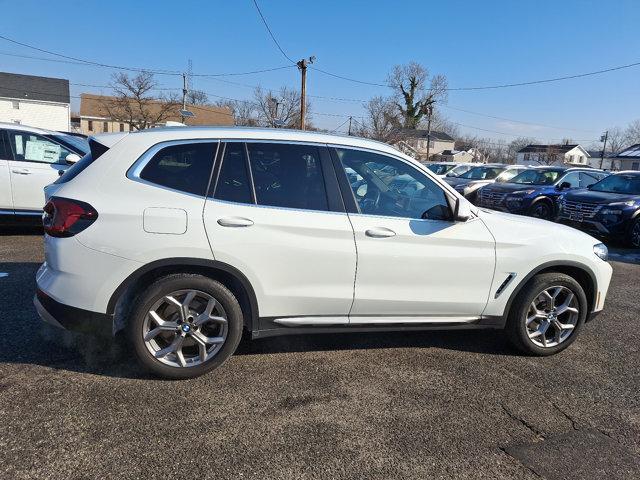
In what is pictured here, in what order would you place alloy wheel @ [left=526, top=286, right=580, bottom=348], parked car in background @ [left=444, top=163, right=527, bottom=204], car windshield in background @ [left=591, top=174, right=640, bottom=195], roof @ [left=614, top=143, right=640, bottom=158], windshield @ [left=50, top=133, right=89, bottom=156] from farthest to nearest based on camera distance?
roof @ [left=614, top=143, right=640, bottom=158]
parked car in background @ [left=444, top=163, right=527, bottom=204]
car windshield in background @ [left=591, top=174, right=640, bottom=195]
windshield @ [left=50, top=133, right=89, bottom=156]
alloy wheel @ [left=526, top=286, right=580, bottom=348]

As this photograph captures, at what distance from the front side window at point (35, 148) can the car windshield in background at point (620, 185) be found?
11133 millimetres

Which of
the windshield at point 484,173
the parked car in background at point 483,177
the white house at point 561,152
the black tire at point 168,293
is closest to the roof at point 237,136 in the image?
the black tire at point 168,293

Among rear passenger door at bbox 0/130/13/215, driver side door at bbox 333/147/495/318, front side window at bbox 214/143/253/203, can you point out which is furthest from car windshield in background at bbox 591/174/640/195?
rear passenger door at bbox 0/130/13/215

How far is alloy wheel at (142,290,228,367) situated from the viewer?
3209 mm

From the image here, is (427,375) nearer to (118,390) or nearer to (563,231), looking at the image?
(563,231)

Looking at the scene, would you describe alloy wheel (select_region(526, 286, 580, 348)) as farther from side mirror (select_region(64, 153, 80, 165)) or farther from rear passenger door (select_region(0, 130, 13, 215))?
rear passenger door (select_region(0, 130, 13, 215))

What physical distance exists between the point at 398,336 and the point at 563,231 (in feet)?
5.58

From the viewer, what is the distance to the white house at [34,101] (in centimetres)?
5122

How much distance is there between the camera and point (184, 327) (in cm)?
325

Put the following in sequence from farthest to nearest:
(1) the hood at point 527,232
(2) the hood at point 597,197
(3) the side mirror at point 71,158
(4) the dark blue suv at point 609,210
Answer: (2) the hood at point 597,197
(4) the dark blue suv at point 609,210
(3) the side mirror at point 71,158
(1) the hood at point 527,232

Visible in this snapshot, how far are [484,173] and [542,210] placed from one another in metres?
5.35

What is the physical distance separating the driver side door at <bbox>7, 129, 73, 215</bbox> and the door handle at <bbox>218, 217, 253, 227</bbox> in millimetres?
5349

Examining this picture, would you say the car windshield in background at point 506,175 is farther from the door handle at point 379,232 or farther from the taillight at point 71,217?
the taillight at point 71,217

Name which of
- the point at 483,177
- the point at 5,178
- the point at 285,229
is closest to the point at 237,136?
the point at 285,229
